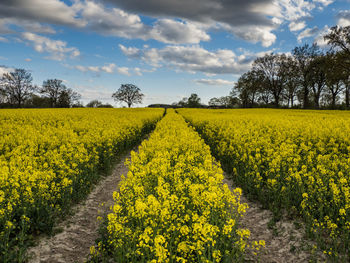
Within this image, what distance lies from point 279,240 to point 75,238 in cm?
455

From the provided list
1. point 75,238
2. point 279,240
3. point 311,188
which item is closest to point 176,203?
point 75,238

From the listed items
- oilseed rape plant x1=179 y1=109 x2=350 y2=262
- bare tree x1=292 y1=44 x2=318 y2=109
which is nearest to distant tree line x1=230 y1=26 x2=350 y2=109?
bare tree x1=292 y1=44 x2=318 y2=109

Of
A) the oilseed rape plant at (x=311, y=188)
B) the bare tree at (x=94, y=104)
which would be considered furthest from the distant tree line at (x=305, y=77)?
the bare tree at (x=94, y=104)

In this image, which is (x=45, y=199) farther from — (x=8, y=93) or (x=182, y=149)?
(x=8, y=93)

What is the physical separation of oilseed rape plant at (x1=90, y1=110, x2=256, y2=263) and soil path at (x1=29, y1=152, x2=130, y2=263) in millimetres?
397

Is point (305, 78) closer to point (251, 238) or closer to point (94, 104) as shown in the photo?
point (251, 238)

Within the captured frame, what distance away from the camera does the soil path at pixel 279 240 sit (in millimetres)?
4675

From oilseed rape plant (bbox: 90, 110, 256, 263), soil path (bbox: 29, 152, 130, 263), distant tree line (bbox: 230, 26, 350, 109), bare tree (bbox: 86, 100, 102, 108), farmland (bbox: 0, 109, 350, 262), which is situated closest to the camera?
oilseed rape plant (bbox: 90, 110, 256, 263)

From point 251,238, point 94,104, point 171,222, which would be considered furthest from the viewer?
point 94,104

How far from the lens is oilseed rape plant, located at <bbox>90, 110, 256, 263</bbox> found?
341 cm

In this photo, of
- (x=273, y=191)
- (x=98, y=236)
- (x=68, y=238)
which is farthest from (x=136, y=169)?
(x=273, y=191)

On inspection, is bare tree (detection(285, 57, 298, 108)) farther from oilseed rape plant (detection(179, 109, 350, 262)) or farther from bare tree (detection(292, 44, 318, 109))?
oilseed rape plant (detection(179, 109, 350, 262))

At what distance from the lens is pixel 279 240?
531cm

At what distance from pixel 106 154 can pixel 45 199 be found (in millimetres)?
5264
